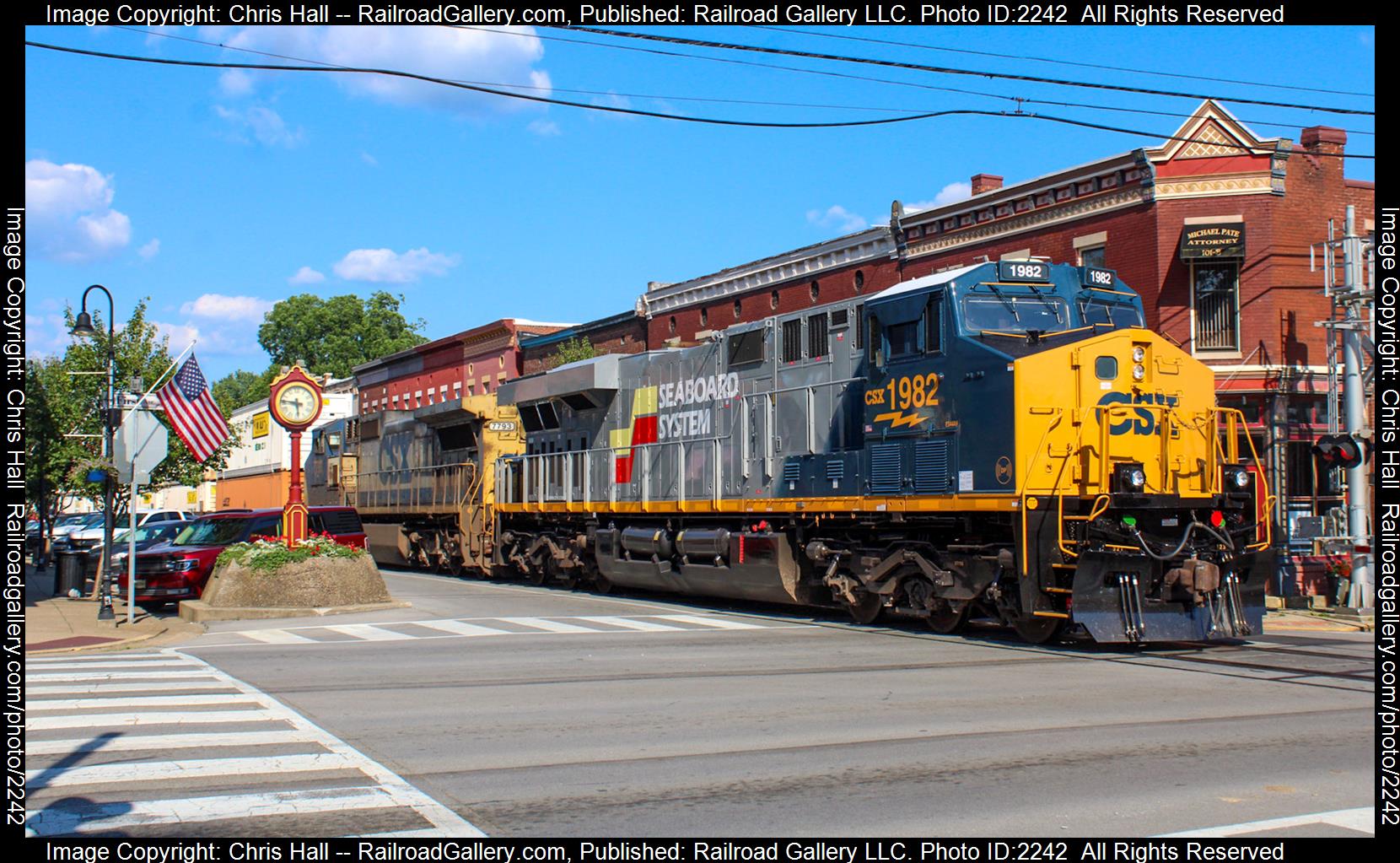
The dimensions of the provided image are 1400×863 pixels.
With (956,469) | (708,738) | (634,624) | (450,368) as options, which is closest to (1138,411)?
(956,469)

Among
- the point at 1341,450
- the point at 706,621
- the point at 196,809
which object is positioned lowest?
the point at 706,621

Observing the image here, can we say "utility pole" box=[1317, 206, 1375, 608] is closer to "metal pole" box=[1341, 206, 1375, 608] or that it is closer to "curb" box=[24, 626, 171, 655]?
"metal pole" box=[1341, 206, 1375, 608]

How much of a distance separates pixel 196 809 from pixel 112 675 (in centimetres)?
675

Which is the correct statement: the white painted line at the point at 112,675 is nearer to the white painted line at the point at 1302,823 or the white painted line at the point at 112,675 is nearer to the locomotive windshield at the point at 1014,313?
the locomotive windshield at the point at 1014,313

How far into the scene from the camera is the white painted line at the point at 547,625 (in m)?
17.3

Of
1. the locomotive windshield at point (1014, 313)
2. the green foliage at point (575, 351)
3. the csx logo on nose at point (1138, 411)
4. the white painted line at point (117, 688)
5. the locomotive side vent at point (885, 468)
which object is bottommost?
the white painted line at point (117, 688)

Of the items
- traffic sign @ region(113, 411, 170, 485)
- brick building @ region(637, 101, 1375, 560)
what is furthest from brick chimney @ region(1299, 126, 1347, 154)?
traffic sign @ region(113, 411, 170, 485)

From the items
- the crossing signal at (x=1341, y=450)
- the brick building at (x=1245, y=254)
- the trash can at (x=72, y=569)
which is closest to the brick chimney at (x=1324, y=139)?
the brick building at (x=1245, y=254)

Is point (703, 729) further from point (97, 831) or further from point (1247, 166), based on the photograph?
point (1247, 166)

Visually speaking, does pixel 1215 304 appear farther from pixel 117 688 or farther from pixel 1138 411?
pixel 117 688

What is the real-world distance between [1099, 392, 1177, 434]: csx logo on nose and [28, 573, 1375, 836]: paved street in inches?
101

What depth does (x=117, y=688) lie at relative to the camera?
11570mm

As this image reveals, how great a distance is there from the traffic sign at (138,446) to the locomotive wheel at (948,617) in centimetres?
1144

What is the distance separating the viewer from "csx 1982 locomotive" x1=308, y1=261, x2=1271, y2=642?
14031mm
